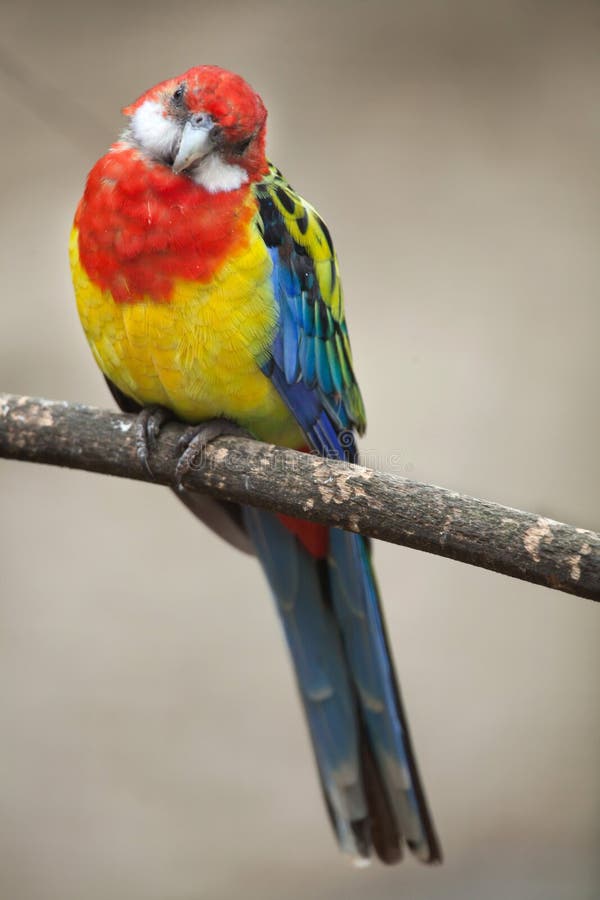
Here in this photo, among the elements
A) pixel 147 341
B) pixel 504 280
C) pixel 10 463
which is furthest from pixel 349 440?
pixel 10 463

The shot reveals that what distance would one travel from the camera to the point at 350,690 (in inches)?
76.4

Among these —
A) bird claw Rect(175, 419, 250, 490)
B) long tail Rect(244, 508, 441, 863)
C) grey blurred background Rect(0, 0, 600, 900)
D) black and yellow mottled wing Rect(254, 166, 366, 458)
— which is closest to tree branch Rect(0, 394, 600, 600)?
bird claw Rect(175, 419, 250, 490)

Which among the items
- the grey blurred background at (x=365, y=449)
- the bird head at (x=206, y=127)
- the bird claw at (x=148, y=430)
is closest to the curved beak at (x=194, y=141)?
the bird head at (x=206, y=127)

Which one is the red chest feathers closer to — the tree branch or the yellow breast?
the yellow breast

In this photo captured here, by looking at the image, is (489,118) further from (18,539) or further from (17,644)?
(17,644)

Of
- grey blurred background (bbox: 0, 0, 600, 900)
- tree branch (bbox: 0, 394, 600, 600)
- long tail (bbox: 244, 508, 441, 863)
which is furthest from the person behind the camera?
grey blurred background (bbox: 0, 0, 600, 900)

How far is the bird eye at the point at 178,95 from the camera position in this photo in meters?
1.67

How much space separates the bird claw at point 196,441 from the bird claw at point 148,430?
5 cm

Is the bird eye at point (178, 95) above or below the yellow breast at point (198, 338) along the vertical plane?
above

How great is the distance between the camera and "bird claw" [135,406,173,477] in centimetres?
174

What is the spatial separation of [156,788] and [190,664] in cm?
36

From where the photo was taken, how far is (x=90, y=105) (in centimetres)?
279

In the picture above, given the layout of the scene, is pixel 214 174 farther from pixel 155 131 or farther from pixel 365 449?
pixel 365 449

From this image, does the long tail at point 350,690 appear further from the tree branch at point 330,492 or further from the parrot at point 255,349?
the tree branch at point 330,492
